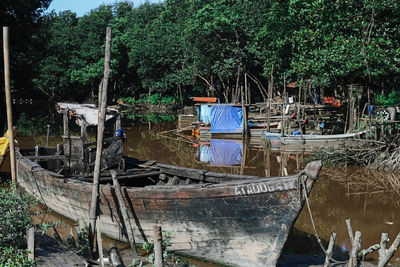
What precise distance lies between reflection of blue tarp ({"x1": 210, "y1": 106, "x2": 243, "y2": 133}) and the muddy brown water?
1586mm

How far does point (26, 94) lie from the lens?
157 ft

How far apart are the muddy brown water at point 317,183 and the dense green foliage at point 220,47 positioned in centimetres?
430

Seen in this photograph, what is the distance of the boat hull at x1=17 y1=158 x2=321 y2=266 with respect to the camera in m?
6.08

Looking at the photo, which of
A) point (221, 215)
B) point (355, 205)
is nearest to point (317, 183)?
point (355, 205)

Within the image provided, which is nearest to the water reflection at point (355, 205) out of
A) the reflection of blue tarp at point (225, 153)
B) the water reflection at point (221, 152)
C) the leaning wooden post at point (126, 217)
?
the leaning wooden post at point (126, 217)

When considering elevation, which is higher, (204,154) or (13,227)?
(13,227)

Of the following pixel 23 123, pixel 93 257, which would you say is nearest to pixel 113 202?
pixel 93 257

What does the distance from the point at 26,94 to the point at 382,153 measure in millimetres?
44578

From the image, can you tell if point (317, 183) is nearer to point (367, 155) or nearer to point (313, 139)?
point (367, 155)

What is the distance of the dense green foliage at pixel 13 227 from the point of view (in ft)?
17.4

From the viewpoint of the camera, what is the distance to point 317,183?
12.1 meters

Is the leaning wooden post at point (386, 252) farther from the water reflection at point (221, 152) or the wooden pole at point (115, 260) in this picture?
the water reflection at point (221, 152)

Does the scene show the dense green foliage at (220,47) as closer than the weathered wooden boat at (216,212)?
No

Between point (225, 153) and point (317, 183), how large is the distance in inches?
264
